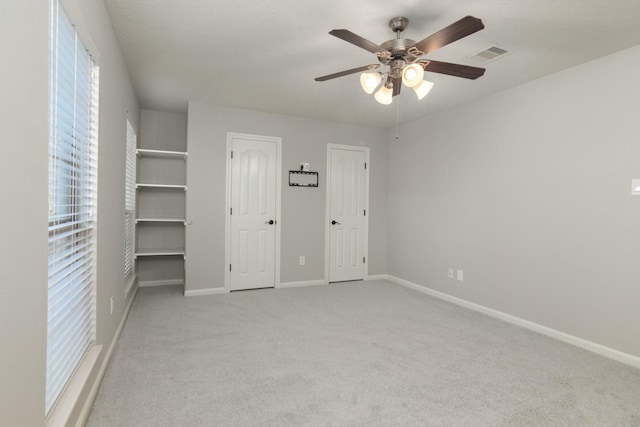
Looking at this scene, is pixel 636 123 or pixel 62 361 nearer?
pixel 62 361

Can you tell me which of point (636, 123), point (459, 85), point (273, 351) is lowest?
point (273, 351)

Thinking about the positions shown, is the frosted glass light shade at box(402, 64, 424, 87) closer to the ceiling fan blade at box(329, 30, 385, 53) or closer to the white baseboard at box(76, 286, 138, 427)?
the ceiling fan blade at box(329, 30, 385, 53)

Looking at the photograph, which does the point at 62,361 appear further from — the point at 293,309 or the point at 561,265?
the point at 561,265

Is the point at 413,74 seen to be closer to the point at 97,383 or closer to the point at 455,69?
the point at 455,69

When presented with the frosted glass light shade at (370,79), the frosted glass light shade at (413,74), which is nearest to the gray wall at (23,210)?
the frosted glass light shade at (370,79)

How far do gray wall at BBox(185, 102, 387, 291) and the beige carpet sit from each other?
3.29ft

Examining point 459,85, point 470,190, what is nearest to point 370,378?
point 470,190

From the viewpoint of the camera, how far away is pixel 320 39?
2693 mm

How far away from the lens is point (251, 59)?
309cm

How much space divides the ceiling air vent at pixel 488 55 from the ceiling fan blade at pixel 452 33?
0.97 m

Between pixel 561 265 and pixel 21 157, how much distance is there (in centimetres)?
386

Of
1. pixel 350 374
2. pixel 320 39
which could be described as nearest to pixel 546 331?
pixel 350 374

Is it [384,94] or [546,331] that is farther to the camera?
[546,331]

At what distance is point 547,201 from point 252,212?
3459 millimetres
